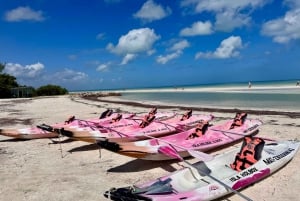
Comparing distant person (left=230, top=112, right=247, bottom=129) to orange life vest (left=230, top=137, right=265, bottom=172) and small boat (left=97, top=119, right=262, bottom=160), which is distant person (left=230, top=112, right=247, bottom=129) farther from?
orange life vest (left=230, top=137, right=265, bottom=172)

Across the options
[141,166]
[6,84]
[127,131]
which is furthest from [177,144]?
[6,84]

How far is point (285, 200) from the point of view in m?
5.78

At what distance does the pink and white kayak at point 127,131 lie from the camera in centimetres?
955

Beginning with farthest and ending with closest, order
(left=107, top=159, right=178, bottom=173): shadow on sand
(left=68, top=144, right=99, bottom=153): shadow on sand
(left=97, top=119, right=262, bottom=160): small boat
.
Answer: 1. (left=68, top=144, right=99, bottom=153): shadow on sand
2. (left=107, top=159, right=178, bottom=173): shadow on sand
3. (left=97, top=119, right=262, bottom=160): small boat

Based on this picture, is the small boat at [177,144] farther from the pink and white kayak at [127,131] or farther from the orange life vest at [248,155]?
the pink and white kayak at [127,131]

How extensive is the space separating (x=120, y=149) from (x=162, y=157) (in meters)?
1.15

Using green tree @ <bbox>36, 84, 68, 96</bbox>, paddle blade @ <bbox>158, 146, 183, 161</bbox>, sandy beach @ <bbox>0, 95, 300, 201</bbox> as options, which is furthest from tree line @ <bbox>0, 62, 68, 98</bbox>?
paddle blade @ <bbox>158, 146, 183, 161</bbox>

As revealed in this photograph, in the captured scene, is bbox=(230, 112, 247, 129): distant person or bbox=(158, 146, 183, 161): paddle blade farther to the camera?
bbox=(230, 112, 247, 129): distant person

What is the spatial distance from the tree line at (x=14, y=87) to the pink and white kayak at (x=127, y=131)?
4588 cm

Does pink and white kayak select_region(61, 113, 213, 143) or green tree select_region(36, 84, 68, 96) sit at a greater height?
green tree select_region(36, 84, 68, 96)

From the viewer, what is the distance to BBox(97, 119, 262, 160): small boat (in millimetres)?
7020

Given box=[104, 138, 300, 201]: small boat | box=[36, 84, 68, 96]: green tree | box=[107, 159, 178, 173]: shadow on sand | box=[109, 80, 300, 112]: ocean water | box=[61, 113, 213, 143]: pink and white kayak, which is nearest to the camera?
box=[104, 138, 300, 201]: small boat

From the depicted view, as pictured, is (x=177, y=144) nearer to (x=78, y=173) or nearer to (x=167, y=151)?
(x=167, y=151)

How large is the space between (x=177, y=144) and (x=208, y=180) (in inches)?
109
